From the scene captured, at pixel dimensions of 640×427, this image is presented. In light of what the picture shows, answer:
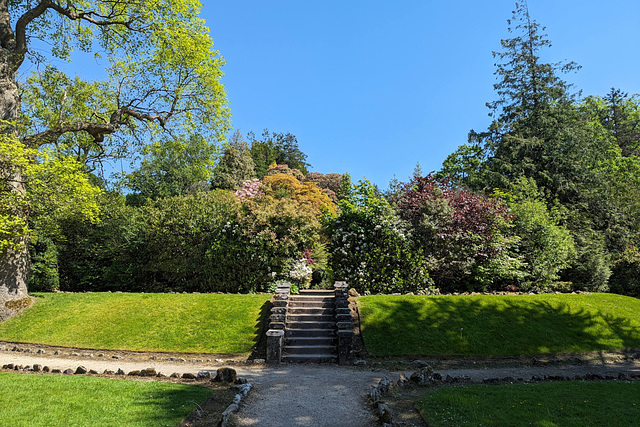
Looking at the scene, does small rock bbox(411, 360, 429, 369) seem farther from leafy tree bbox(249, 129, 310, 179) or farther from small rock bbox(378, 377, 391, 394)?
leafy tree bbox(249, 129, 310, 179)

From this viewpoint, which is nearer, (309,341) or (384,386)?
(384,386)

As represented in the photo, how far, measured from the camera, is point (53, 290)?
15.8 meters

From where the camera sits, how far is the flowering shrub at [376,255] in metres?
13.4

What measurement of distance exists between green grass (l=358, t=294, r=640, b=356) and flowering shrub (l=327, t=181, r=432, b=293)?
121 cm

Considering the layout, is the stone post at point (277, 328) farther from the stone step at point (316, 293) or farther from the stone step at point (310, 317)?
the stone step at point (316, 293)

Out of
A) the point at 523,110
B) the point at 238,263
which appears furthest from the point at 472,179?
the point at 238,263

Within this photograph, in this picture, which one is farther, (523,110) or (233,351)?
(523,110)

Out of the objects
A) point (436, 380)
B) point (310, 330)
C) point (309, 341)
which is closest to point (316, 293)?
point (310, 330)

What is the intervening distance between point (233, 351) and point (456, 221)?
9544 millimetres

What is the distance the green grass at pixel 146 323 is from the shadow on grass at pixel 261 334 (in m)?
0.06

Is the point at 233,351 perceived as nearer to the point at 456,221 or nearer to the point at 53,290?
the point at 456,221

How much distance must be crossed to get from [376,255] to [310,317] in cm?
374

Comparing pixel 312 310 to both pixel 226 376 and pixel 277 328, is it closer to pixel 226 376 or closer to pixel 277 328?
pixel 277 328

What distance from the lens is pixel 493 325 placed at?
11.1m
